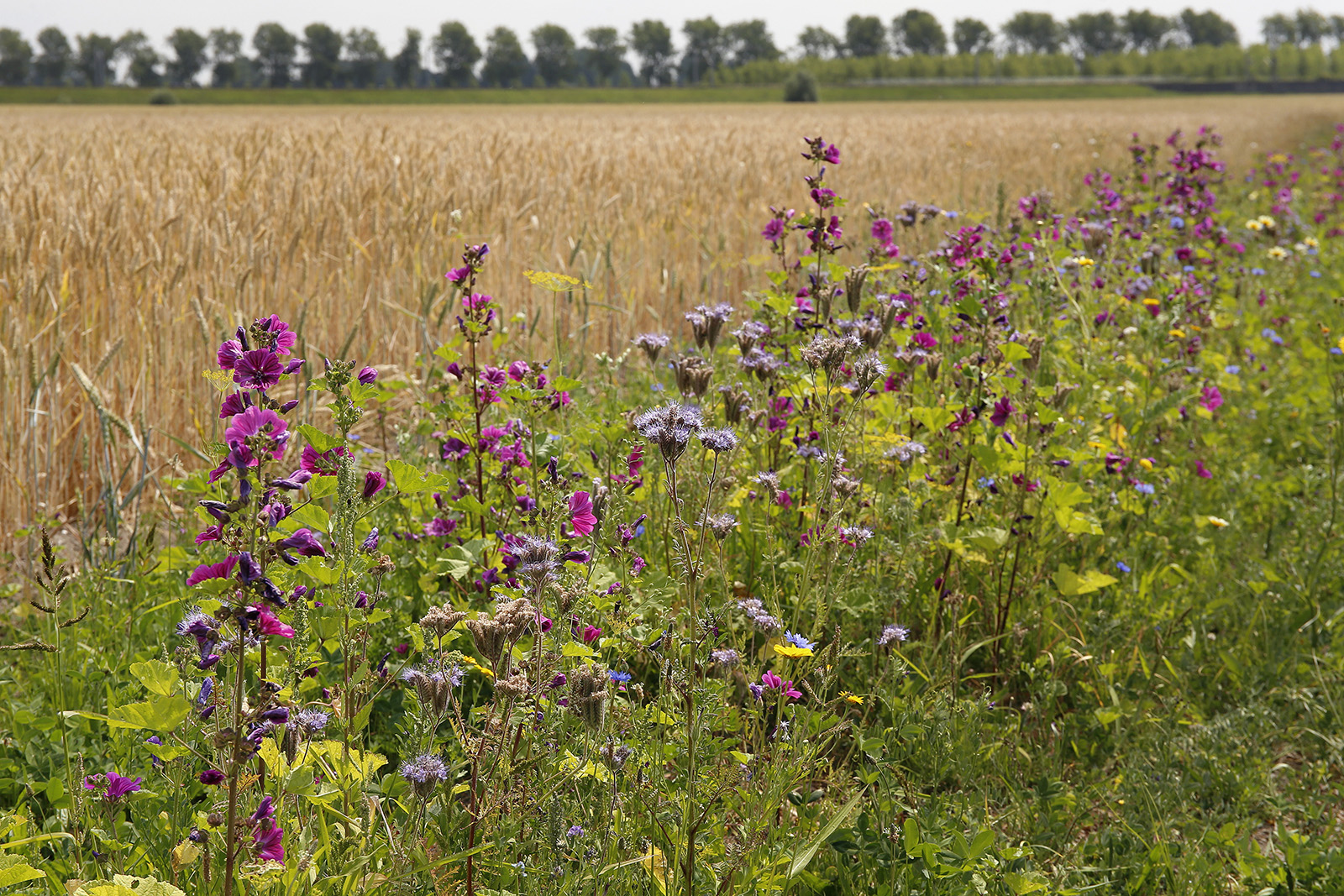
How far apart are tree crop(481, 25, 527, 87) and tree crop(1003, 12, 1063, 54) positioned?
73.6 m

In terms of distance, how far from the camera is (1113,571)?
3068mm

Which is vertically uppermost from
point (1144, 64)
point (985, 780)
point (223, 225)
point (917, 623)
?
point (1144, 64)

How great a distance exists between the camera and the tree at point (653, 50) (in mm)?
137250

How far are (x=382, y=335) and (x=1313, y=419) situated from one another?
4842 mm

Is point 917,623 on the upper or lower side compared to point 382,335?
lower

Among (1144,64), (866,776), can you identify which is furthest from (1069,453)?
(1144,64)

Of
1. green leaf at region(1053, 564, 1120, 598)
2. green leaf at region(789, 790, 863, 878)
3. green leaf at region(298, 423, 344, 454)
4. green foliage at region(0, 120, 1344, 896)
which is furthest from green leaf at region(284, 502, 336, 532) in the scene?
green leaf at region(1053, 564, 1120, 598)

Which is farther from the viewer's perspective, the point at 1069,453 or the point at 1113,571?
the point at 1113,571

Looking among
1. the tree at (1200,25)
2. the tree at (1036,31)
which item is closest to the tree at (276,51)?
the tree at (1036,31)

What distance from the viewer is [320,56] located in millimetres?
124500

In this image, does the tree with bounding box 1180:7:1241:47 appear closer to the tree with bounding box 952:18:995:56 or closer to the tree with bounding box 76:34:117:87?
the tree with bounding box 952:18:995:56

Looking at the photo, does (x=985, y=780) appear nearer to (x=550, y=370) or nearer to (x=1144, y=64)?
(x=550, y=370)

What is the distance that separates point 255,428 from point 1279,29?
190 meters

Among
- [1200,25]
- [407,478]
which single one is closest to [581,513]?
[407,478]
